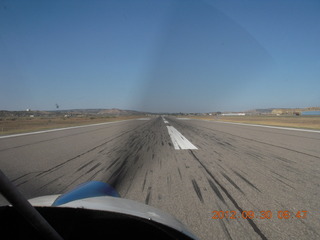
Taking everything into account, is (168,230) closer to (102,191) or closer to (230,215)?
(102,191)

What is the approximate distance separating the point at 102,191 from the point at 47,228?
4.10 ft

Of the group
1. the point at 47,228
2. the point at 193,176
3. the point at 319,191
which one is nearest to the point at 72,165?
the point at 193,176

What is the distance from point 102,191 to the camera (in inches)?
77.3

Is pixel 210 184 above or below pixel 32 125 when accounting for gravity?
above

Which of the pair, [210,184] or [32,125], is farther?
[32,125]

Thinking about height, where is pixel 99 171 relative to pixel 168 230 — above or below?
below

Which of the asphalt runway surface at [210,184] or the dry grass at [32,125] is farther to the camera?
the dry grass at [32,125]

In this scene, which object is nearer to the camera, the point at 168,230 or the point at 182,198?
the point at 168,230

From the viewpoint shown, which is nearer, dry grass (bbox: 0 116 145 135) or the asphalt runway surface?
the asphalt runway surface

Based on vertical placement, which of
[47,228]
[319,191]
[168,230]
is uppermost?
[47,228]

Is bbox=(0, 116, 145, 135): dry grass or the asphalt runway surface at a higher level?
the asphalt runway surface

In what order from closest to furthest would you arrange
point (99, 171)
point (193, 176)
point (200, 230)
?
point (200, 230) → point (193, 176) → point (99, 171)

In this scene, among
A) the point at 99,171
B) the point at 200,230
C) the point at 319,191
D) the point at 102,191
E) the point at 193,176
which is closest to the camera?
the point at 102,191

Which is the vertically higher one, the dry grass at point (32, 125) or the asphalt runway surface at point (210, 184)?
the asphalt runway surface at point (210, 184)
